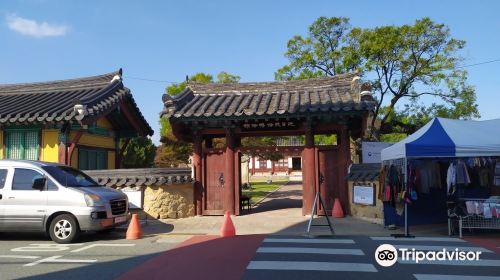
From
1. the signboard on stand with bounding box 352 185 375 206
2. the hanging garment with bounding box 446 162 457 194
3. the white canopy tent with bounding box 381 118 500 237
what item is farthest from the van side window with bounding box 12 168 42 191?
the hanging garment with bounding box 446 162 457 194

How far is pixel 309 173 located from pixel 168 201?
15.0 ft

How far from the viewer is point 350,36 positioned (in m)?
26.0

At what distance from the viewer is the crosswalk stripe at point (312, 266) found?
23.1 feet

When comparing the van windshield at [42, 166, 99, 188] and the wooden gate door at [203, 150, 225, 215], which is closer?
the van windshield at [42, 166, 99, 188]

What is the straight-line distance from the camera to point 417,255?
806cm

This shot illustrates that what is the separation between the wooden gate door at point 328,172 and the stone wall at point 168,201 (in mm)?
4282

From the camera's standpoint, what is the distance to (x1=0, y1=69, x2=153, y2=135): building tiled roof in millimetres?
14227

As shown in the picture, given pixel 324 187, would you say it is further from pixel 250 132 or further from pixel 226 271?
pixel 226 271

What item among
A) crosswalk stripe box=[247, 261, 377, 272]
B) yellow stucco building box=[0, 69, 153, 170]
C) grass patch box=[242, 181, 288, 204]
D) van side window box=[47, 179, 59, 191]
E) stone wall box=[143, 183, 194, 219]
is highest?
yellow stucco building box=[0, 69, 153, 170]

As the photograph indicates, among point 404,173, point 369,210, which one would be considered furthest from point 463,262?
point 369,210

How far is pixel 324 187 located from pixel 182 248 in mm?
6514

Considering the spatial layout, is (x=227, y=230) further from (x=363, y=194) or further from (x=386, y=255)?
(x=363, y=194)

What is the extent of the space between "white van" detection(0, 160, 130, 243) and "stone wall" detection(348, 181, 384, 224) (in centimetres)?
719

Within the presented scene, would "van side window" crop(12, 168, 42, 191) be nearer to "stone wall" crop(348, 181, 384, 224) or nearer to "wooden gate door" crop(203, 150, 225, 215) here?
"wooden gate door" crop(203, 150, 225, 215)
